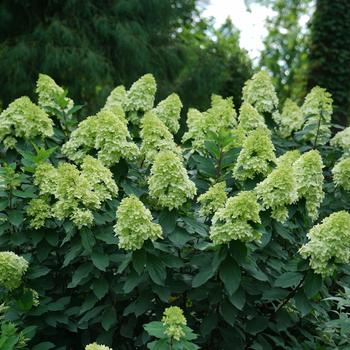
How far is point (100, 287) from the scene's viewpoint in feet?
10.3

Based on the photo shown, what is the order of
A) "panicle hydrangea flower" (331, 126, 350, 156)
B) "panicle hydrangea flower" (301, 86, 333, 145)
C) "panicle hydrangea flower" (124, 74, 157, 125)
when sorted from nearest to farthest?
"panicle hydrangea flower" (124, 74, 157, 125), "panicle hydrangea flower" (331, 126, 350, 156), "panicle hydrangea flower" (301, 86, 333, 145)

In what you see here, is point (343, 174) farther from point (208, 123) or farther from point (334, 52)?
point (334, 52)

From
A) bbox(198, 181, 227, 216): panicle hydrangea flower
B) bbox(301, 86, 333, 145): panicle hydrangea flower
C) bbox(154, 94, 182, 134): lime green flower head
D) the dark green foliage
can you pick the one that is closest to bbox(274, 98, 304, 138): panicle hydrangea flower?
bbox(301, 86, 333, 145): panicle hydrangea flower

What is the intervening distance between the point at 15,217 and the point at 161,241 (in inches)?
29.6

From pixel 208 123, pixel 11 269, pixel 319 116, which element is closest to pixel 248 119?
pixel 208 123

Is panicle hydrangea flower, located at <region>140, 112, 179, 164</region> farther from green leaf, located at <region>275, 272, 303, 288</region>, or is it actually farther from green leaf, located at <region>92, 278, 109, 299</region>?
green leaf, located at <region>275, 272, 303, 288</region>

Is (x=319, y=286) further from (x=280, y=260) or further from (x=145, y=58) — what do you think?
(x=145, y=58)

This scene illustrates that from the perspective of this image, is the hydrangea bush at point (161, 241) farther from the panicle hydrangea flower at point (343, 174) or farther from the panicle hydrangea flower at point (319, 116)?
the panicle hydrangea flower at point (319, 116)

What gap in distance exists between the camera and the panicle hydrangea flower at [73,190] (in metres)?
3.06

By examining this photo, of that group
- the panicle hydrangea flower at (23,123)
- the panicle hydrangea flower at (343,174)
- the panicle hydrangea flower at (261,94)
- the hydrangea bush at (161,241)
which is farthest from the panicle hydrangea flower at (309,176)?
the panicle hydrangea flower at (23,123)

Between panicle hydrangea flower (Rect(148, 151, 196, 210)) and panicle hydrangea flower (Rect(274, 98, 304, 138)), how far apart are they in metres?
2.08

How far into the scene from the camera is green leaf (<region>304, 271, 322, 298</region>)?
3003 millimetres

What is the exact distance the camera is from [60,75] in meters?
9.15

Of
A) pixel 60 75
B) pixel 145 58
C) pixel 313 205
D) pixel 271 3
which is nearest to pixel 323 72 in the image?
pixel 145 58
